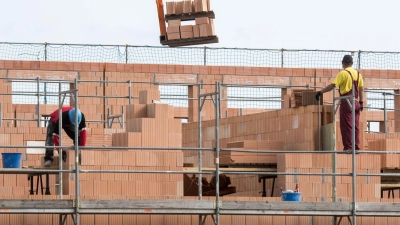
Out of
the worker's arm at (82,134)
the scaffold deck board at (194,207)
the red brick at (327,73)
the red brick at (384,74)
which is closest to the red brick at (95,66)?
the red brick at (327,73)

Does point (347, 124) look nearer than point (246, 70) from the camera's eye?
Yes

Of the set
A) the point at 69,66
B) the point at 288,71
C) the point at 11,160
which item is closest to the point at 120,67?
the point at 69,66

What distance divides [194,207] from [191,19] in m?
11.0

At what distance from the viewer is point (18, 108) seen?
34125 mm

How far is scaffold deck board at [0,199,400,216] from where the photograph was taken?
67.1 feet

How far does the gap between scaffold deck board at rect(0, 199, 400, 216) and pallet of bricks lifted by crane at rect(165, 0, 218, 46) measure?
10153 millimetres

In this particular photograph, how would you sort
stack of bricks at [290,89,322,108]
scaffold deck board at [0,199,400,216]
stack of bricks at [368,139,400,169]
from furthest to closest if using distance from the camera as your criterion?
stack of bricks at [290,89,322,108] < stack of bricks at [368,139,400,169] < scaffold deck board at [0,199,400,216]

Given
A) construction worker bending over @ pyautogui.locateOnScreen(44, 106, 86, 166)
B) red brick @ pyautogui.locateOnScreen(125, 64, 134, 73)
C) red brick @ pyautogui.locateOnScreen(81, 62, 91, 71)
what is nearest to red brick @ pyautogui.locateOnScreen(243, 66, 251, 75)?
red brick @ pyautogui.locateOnScreen(125, 64, 134, 73)

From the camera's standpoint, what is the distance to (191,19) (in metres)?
31.3

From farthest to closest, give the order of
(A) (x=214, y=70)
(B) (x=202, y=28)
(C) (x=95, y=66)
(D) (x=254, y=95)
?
(D) (x=254, y=95)
(A) (x=214, y=70)
(C) (x=95, y=66)
(B) (x=202, y=28)

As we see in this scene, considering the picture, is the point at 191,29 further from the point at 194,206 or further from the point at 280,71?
the point at 194,206

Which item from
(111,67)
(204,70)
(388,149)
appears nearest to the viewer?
(388,149)

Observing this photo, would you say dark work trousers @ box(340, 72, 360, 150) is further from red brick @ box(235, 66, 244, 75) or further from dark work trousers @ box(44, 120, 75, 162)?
red brick @ box(235, 66, 244, 75)

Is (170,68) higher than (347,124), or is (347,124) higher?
(170,68)
